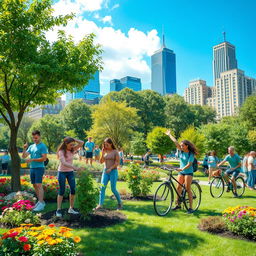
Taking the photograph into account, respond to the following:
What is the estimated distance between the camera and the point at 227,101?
155 m

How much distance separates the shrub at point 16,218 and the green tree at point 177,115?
1873 inches

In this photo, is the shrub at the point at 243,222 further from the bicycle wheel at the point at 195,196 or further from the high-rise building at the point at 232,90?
the high-rise building at the point at 232,90

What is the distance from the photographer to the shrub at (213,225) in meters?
5.09

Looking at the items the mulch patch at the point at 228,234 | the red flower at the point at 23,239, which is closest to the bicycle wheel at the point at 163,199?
the mulch patch at the point at 228,234

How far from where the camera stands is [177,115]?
53219 millimetres

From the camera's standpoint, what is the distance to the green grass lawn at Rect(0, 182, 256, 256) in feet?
13.3

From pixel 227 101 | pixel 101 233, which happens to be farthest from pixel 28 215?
pixel 227 101

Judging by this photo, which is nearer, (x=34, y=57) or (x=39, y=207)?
(x=39, y=207)

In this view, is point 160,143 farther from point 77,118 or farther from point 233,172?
point 77,118

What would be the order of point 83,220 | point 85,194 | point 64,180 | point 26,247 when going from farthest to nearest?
point 64,180 → point 83,220 → point 85,194 → point 26,247

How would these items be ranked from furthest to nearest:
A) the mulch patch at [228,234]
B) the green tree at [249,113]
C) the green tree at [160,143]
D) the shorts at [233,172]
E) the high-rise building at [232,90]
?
the high-rise building at [232,90], the green tree at [249,113], the green tree at [160,143], the shorts at [233,172], the mulch patch at [228,234]

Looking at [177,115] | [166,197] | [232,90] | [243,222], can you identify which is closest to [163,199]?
[166,197]

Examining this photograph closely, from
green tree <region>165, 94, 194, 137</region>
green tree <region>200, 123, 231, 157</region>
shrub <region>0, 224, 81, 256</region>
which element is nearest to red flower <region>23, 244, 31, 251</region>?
shrub <region>0, 224, 81, 256</region>

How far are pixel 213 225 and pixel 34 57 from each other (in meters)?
7.22
